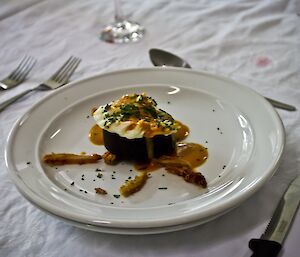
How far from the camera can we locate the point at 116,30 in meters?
1.67

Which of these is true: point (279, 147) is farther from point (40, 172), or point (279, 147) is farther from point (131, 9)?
point (131, 9)

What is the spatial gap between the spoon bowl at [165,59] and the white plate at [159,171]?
15cm

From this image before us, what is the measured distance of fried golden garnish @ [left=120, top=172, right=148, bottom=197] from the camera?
0.90 m

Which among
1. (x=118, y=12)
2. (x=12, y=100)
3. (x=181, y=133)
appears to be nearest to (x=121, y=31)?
(x=118, y=12)

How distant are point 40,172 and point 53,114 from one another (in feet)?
0.79

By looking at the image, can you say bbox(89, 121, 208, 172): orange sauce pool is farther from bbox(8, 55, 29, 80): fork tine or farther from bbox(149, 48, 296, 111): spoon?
bbox(8, 55, 29, 80): fork tine

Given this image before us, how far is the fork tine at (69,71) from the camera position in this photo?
1.40 meters

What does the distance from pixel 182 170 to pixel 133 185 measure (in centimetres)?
10

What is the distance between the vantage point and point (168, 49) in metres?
1.55

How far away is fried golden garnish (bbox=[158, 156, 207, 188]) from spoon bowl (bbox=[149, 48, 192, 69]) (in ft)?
1.56

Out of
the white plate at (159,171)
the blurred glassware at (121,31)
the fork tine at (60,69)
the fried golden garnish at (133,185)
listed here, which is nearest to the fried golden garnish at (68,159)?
the white plate at (159,171)

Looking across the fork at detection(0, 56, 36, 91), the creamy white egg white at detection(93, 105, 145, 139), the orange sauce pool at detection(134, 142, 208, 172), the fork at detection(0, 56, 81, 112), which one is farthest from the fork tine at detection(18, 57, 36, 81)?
the orange sauce pool at detection(134, 142, 208, 172)

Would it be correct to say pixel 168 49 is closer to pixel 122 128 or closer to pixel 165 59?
pixel 165 59

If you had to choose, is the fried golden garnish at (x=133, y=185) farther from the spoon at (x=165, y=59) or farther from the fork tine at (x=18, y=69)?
the fork tine at (x=18, y=69)
